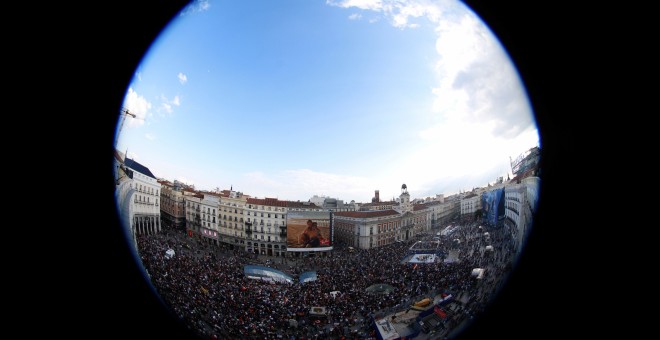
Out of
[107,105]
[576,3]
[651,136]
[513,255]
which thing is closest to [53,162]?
[107,105]

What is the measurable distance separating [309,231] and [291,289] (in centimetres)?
118

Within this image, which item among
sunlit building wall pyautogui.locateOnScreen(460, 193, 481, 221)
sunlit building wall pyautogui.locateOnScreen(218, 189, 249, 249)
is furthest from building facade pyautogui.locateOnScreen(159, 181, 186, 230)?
sunlit building wall pyautogui.locateOnScreen(460, 193, 481, 221)

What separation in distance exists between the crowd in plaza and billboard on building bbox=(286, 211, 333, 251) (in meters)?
0.42

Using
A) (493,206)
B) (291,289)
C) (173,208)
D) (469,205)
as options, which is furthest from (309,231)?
(493,206)

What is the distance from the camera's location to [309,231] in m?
5.02

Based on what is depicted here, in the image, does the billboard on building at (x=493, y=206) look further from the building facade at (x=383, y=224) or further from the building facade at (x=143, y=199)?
the building facade at (x=143, y=199)

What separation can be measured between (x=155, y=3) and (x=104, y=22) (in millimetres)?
802

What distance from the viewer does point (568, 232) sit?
11.9 ft

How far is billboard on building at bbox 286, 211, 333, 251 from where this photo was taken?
4672 millimetres

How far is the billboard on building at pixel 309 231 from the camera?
4672 mm

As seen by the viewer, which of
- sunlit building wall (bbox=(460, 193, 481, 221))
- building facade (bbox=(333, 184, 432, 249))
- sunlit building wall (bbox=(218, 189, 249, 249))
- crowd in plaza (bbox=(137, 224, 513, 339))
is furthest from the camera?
building facade (bbox=(333, 184, 432, 249))

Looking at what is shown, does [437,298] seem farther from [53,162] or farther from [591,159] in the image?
[53,162]

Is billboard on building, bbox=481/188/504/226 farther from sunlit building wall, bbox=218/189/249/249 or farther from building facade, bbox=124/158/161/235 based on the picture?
building facade, bbox=124/158/161/235

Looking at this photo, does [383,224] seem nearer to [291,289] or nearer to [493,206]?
[493,206]
